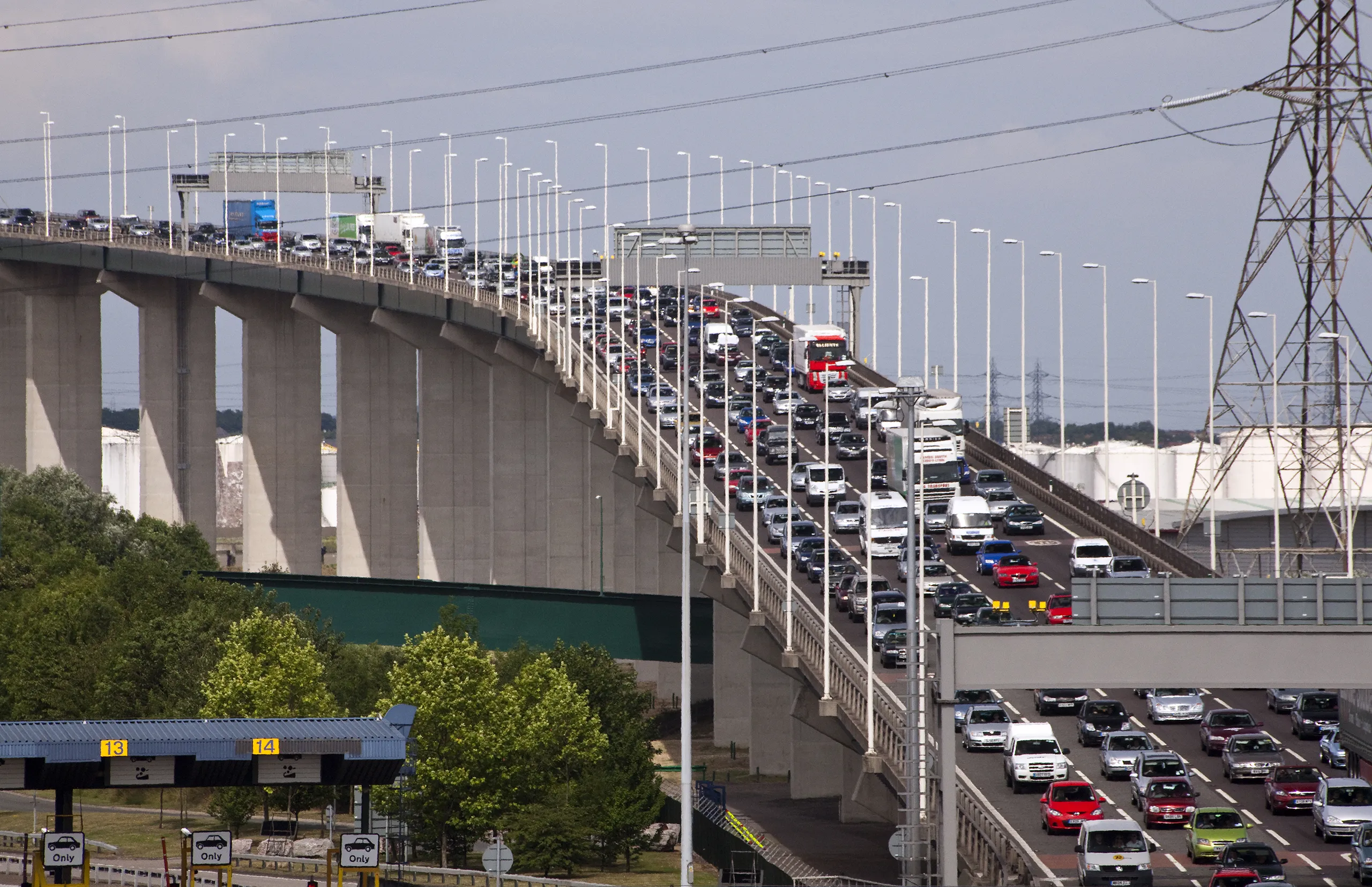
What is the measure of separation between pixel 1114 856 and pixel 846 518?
131 ft

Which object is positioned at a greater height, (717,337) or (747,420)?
(717,337)

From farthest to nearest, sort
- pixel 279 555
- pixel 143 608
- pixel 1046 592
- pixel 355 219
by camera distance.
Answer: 1. pixel 355 219
2. pixel 279 555
3. pixel 143 608
4. pixel 1046 592

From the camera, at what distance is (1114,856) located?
3984cm

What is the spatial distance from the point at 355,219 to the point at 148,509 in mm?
39330

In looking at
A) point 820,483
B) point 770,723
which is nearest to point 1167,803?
point 770,723

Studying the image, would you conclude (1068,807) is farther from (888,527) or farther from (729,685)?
(729,685)

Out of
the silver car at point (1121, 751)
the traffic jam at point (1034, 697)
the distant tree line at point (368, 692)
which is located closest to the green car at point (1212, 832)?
the traffic jam at point (1034, 697)

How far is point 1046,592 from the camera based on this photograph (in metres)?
66.6

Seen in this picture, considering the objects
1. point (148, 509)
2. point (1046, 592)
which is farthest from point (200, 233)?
point (1046, 592)

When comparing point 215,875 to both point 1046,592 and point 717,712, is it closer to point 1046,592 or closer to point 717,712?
point 1046,592

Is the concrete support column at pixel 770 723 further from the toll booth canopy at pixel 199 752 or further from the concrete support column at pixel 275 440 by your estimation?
the concrete support column at pixel 275 440

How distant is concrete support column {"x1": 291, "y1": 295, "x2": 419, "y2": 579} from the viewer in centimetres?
13562

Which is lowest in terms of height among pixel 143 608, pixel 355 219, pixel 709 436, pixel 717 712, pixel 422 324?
pixel 717 712

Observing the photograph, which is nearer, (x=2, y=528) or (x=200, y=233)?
(x=2, y=528)
